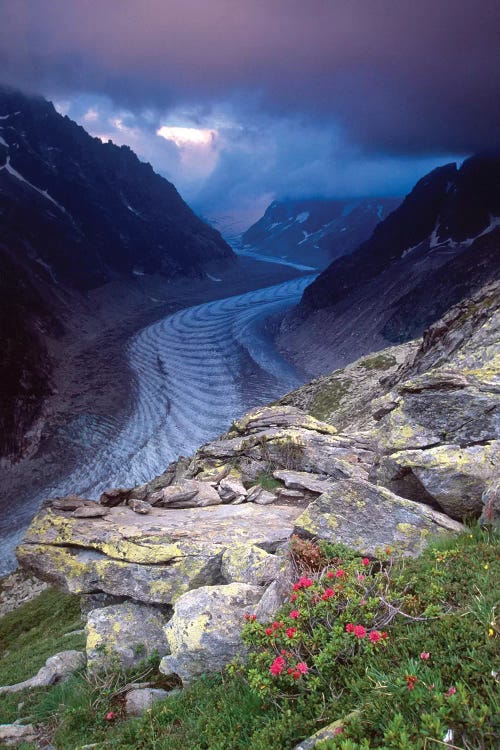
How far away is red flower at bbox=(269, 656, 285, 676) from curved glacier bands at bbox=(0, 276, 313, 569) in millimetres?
63607

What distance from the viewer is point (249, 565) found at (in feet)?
36.3

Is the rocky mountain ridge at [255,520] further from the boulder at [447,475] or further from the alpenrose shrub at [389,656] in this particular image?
the alpenrose shrub at [389,656]

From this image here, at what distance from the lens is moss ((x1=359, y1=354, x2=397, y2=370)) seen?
60.0m

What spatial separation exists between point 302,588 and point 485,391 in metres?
10.5

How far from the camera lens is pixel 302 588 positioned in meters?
7.81

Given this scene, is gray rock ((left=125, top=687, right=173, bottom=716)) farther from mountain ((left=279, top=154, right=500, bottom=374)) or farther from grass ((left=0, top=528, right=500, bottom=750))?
mountain ((left=279, top=154, right=500, bottom=374))

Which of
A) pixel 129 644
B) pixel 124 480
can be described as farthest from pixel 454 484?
pixel 124 480

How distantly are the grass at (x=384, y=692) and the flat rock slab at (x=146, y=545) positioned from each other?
3.35m

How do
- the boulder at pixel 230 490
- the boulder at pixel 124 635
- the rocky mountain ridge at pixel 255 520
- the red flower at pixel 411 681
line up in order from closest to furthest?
the red flower at pixel 411 681
the rocky mountain ridge at pixel 255 520
the boulder at pixel 124 635
the boulder at pixel 230 490

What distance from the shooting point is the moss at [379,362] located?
60.0 metres

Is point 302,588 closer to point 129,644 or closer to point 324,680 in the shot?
point 324,680

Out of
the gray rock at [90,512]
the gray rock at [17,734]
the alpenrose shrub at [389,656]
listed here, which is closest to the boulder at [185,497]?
the gray rock at [90,512]

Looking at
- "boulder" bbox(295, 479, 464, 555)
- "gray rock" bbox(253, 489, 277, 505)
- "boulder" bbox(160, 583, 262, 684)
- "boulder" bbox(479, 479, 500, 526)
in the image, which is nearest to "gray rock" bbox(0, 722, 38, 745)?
"boulder" bbox(160, 583, 262, 684)

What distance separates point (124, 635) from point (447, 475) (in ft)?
31.2
